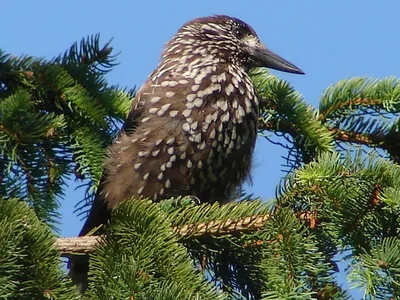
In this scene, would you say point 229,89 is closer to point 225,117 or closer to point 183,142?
point 225,117

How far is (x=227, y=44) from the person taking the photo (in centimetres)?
433

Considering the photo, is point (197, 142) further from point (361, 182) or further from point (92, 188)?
point (361, 182)

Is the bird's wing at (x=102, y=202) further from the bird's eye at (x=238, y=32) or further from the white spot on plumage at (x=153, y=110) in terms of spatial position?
the bird's eye at (x=238, y=32)

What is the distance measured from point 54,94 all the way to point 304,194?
1668 mm

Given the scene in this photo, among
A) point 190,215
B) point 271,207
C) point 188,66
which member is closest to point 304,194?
point 271,207

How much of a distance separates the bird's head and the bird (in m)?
0.29

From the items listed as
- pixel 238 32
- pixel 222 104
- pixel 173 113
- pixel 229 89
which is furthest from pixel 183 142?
pixel 238 32

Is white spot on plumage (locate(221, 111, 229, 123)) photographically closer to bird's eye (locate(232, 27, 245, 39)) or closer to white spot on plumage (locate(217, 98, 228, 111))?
white spot on plumage (locate(217, 98, 228, 111))

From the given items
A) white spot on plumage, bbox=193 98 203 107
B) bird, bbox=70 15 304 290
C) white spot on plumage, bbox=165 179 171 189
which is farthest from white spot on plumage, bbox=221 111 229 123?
white spot on plumage, bbox=165 179 171 189

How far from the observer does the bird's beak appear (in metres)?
4.26

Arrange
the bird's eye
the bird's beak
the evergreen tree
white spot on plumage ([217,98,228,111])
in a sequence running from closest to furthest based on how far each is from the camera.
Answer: the evergreen tree < white spot on plumage ([217,98,228,111]) < the bird's beak < the bird's eye

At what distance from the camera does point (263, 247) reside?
2539mm

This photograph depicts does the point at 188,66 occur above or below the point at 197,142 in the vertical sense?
above

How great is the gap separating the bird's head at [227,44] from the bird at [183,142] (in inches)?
11.2
